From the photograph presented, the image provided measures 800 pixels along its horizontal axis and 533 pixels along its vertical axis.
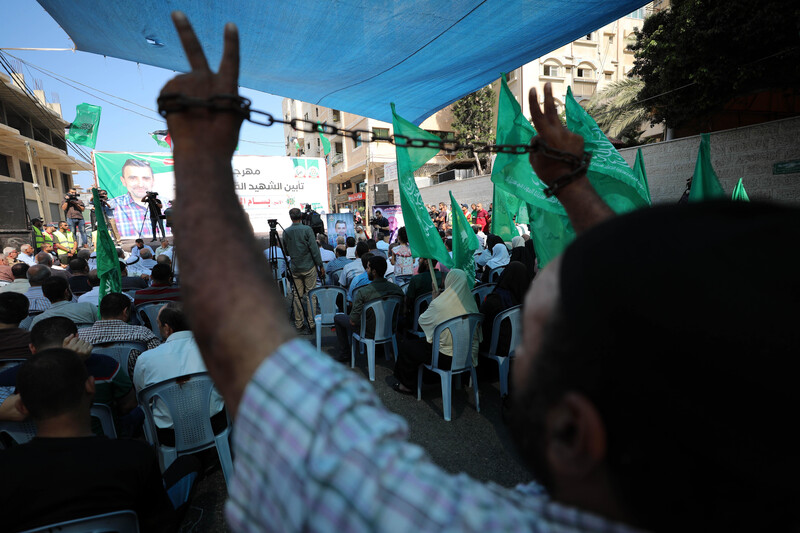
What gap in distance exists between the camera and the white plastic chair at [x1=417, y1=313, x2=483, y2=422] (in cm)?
379

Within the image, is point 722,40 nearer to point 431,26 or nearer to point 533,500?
point 431,26

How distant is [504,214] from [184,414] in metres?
5.12

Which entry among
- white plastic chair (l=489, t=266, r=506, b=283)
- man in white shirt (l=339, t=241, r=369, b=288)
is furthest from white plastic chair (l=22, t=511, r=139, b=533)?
white plastic chair (l=489, t=266, r=506, b=283)

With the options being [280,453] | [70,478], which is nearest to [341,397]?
[280,453]

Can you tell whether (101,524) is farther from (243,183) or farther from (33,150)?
(33,150)

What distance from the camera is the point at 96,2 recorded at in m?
3.42

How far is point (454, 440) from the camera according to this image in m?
3.42

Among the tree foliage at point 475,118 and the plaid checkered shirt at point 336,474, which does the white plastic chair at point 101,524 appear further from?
the tree foliage at point 475,118

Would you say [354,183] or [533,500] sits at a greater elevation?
[354,183]

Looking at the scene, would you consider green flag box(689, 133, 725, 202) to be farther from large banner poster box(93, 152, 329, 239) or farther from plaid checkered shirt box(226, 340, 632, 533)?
large banner poster box(93, 152, 329, 239)

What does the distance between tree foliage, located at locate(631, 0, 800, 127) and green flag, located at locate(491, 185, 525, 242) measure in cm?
706

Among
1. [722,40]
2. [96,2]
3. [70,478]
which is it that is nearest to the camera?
[70,478]

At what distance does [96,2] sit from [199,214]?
4.22 metres

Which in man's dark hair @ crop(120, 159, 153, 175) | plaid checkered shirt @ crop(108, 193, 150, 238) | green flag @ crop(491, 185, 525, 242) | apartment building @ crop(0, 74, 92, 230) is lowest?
green flag @ crop(491, 185, 525, 242)
